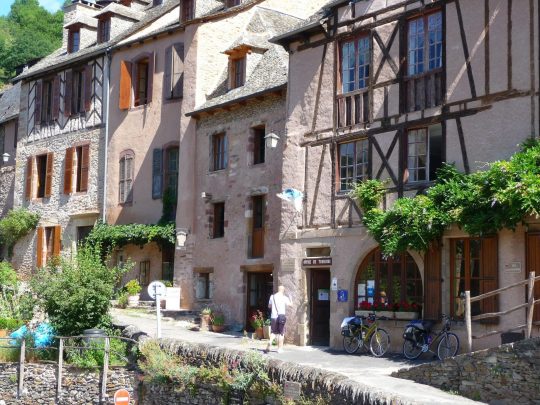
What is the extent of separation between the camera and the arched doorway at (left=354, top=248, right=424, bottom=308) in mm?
17344

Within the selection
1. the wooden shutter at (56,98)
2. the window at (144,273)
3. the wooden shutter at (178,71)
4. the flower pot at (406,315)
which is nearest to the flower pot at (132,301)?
the window at (144,273)

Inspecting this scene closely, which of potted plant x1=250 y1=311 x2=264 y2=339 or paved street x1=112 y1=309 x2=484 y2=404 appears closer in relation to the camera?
paved street x1=112 y1=309 x2=484 y2=404

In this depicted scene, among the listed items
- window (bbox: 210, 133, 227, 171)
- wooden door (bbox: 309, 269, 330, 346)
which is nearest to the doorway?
wooden door (bbox: 309, 269, 330, 346)

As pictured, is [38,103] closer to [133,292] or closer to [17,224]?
[17,224]

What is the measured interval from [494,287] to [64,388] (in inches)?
391

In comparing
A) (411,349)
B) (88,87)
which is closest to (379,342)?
(411,349)

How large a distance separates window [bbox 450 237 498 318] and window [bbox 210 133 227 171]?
9.69 metres

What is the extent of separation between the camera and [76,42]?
110 feet

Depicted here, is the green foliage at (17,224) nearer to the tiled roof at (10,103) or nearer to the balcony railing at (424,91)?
the tiled roof at (10,103)

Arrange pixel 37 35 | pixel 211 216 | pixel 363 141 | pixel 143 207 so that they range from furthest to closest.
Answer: pixel 37 35, pixel 143 207, pixel 211 216, pixel 363 141

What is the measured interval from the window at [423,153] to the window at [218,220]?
8.12m

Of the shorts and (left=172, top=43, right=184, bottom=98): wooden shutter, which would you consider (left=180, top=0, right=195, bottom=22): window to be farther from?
the shorts

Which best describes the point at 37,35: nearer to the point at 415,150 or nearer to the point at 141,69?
the point at 141,69

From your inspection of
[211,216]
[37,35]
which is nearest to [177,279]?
[211,216]
